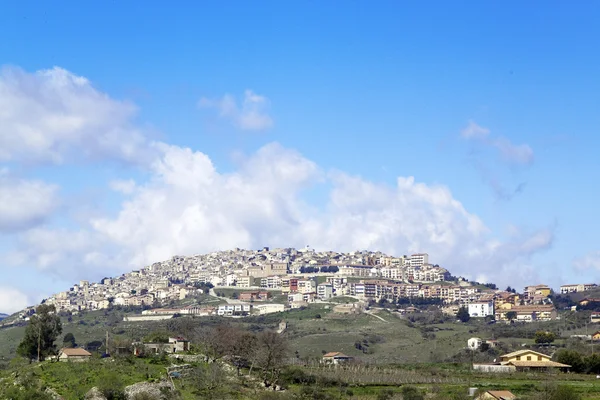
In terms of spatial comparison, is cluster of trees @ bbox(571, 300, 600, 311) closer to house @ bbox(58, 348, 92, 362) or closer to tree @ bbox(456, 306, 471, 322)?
tree @ bbox(456, 306, 471, 322)

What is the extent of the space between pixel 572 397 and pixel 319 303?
427 ft

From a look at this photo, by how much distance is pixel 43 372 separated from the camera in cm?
4941

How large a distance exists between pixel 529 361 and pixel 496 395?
2411cm

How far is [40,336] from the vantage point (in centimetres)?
6247

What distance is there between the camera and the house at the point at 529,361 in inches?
2904

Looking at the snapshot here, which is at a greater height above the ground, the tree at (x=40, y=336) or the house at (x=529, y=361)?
the tree at (x=40, y=336)

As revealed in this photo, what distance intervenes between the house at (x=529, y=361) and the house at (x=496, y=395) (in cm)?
1998

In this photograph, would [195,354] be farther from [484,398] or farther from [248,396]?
[484,398]

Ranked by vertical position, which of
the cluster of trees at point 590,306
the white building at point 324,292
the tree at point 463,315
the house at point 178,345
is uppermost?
the white building at point 324,292

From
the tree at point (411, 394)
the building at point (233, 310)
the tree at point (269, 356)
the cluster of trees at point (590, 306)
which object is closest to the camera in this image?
the tree at point (411, 394)

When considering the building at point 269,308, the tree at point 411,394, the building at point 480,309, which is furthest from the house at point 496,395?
the building at point 269,308

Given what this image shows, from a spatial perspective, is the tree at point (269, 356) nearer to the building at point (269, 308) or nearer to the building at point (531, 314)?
the building at point (531, 314)

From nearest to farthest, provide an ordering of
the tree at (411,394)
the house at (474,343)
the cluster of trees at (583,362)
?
1. the tree at (411,394)
2. the cluster of trees at (583,362)
3. the house at (474,343)

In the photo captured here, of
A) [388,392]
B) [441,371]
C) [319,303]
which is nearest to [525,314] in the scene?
[319,303]
